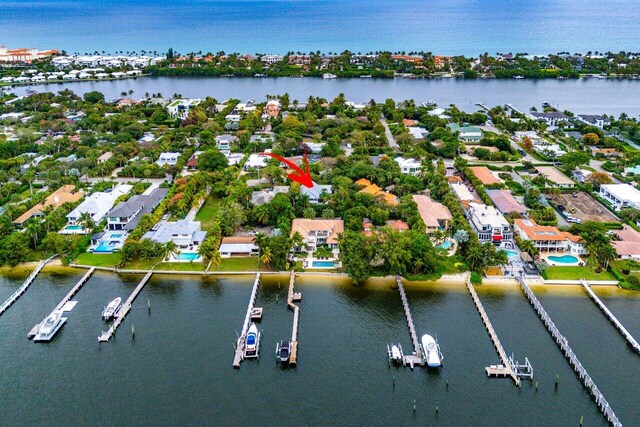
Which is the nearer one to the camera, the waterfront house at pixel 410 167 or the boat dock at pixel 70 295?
the boat dock at pixel 70 295

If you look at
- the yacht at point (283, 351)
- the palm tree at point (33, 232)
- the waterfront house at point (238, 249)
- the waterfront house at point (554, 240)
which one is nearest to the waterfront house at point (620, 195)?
the waterfront house at point (554, 240)

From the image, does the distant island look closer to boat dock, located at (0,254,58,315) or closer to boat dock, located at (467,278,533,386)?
boat dock, located at (0,254,58,315)

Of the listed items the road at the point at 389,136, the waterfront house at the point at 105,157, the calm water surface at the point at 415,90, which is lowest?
the waterfront house at the point at 105,157

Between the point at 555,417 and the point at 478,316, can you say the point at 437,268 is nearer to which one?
the point at 478,316

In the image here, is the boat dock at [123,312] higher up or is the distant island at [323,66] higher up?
the distant island at [323,66]

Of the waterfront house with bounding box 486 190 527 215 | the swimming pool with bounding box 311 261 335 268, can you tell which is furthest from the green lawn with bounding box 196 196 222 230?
the waterfront house with bounding box 486 190 527 215

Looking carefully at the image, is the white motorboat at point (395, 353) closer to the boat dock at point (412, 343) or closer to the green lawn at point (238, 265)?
the boat dock at point (412, 343)

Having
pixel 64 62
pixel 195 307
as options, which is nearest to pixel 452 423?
pixel 195 307
